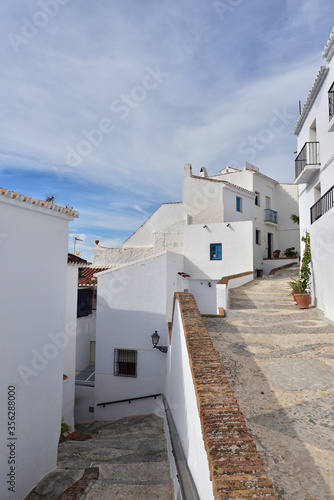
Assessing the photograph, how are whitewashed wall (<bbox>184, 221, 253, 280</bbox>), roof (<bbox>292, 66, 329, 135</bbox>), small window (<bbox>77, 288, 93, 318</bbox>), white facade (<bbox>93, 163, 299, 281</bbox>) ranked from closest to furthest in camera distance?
roof (<bbox>292, 66, 329, 135</bbox>), small window (<bbox>77, 288, 93, 318</bbox>), whitewashed wall (<bbox>184, 221, 253, 280</bbox>), white facade (<bbox>93, 163, 299, 281</bbox>)

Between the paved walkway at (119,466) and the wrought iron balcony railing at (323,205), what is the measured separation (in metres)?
8.63

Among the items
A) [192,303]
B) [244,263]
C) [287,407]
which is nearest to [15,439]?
[192,303]

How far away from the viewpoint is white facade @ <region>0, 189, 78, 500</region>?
705 cm

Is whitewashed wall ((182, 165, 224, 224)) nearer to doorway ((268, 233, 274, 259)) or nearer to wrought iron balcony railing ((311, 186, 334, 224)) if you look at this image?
doorway ((268, 233, 274, 259))

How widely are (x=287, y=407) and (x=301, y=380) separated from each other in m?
1.03

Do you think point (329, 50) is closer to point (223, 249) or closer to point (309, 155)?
point (309, 155)

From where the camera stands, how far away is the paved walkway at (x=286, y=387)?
3623 millimetres

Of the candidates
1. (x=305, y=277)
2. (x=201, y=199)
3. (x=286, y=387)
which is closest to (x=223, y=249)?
(x=201, y=199)

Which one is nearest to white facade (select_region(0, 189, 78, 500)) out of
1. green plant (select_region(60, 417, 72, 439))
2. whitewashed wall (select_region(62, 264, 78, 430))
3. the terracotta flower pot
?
green plant (select_region(60, 417, 72, 439))

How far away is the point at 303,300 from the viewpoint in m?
11.4

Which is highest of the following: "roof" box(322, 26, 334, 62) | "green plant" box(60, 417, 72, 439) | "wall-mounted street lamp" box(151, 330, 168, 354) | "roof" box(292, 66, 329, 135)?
"roof" box(322, 26, 334, 62)

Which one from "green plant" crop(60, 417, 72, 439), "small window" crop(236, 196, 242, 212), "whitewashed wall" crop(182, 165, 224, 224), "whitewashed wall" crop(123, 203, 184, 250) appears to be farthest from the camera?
"small window" crop(236, 196, 242, 212)

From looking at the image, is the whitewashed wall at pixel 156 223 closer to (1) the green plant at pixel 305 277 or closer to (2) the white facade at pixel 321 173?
(2) the white facade at pixel 321 173

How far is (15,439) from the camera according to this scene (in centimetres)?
716
